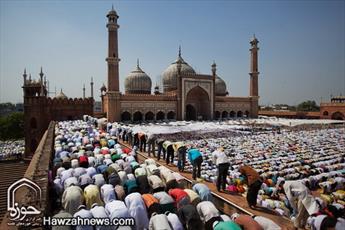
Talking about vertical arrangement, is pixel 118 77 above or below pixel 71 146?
above

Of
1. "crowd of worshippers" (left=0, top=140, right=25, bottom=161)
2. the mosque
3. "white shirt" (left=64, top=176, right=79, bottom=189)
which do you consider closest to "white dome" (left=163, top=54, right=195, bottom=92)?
the mosque

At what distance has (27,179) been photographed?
3.55 meters

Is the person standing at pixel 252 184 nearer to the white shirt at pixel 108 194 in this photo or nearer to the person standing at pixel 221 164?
the person standing at pixel 221 164

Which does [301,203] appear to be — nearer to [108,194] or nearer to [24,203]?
[108,194]

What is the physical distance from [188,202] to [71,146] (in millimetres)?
5158

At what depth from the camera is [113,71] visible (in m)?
20.7

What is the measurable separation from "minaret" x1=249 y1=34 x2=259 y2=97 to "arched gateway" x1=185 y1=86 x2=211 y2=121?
7.15 meters

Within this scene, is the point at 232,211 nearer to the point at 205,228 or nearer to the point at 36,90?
the point at 205,228

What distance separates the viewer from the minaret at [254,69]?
95.0 feet

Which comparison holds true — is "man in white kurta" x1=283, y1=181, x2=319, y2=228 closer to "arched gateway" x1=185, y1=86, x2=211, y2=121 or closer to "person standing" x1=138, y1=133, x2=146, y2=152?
"person standing" x1=138, y1=133, x2=146, y2=152

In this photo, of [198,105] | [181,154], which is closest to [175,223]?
[181,154]

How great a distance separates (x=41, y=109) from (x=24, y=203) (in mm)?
20131

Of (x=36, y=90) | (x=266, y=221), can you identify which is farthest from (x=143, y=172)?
(x=36, y=90)

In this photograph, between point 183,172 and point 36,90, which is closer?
point 183,172
